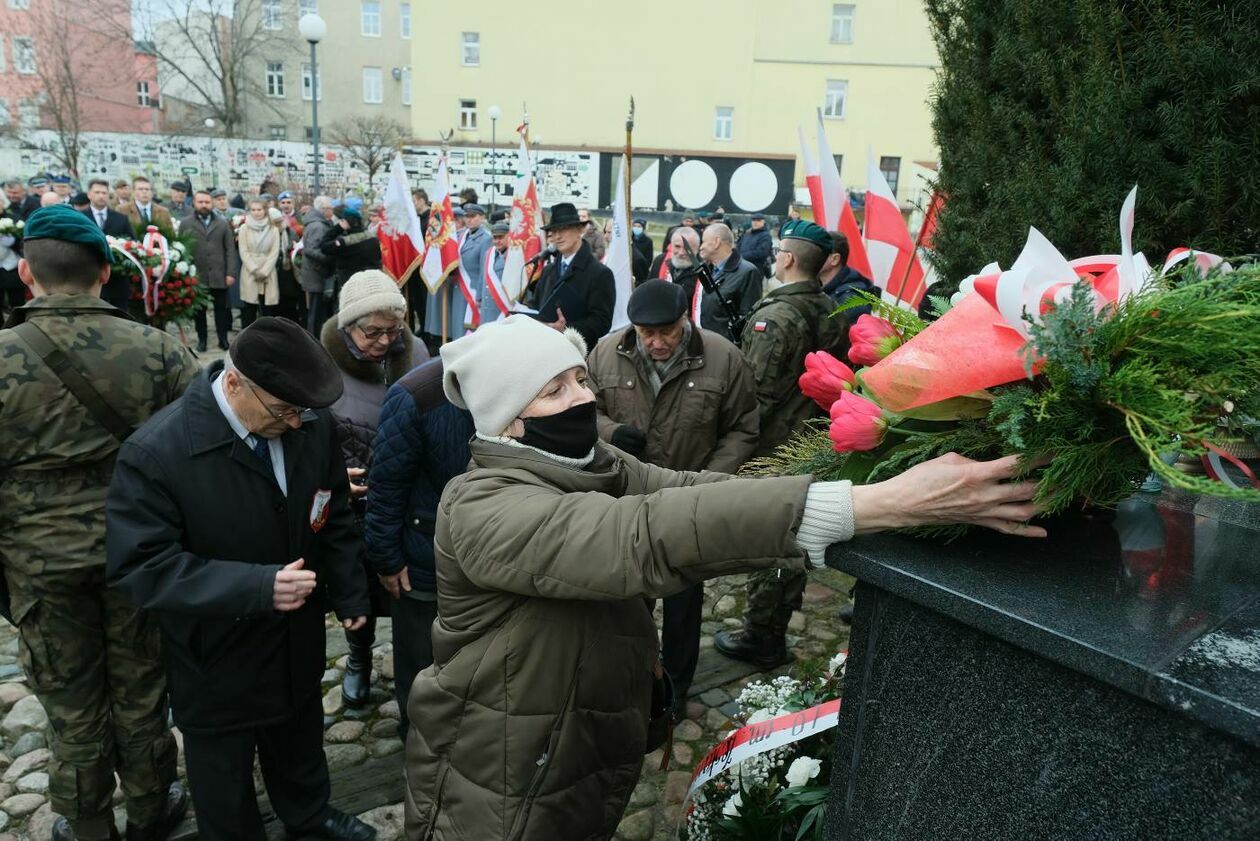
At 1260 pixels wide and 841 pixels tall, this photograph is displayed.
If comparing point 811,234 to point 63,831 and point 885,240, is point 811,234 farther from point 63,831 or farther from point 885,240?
point 63,831

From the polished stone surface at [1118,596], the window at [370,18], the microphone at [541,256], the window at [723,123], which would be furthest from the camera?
the window at [370,18]

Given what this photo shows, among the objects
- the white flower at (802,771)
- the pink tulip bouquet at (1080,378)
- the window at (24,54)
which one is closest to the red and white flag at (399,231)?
the white flower at (802,771)

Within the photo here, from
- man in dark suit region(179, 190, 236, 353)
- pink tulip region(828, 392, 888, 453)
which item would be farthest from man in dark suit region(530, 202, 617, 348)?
man in dark suit region(179, 190, 236, 353)

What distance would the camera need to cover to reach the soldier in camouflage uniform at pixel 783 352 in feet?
14.9

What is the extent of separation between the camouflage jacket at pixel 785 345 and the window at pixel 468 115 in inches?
1547

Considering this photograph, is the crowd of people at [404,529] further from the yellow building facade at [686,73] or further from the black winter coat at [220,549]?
the yellow building facade at [686,73]

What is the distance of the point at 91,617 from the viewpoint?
303 cm

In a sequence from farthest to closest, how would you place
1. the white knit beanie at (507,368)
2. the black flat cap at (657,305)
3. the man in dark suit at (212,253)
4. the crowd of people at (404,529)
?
the man in dark suit at (212,253), the black flat cap at (657,305), the white knit beanie at (507,368), the crowd of people at (404,529)

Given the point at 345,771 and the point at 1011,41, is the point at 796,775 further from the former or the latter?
the point at 1011,41

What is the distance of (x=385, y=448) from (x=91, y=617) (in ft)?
3.81

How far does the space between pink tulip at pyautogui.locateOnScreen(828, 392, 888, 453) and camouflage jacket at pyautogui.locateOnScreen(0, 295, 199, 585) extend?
2.57 metres

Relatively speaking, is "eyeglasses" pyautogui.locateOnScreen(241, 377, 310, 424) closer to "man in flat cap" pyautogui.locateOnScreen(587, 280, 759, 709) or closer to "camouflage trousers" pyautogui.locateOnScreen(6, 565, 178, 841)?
"camouflage trousers" pyautogui.locateOnScreen(6, 565, 178, 841)

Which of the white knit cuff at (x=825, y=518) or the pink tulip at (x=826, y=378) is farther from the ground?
the pink tulip at (x=826, y=378)

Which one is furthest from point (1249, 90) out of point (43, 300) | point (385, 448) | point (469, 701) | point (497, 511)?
point (43, 300)
